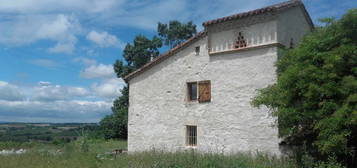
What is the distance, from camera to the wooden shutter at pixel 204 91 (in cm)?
1485

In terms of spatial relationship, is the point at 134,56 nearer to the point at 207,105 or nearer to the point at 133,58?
the point at 133,58

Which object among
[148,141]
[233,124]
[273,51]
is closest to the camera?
[273,51]

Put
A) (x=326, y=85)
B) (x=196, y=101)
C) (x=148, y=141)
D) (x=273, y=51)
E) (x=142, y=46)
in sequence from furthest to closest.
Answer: (x=142, y=46)
(x=148, y=141)
(x=196, y=101)
(x=273, y=51)
(x=326, y=85)

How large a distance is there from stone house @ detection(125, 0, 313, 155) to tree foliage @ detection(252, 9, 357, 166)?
2.12m

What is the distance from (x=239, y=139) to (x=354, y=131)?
5056 mm

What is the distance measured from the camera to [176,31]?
1208 inches

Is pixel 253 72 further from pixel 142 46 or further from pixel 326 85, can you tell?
pixel 142 46

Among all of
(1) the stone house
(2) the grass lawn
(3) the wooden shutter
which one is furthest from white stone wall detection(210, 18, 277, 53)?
(2) the grass lawn

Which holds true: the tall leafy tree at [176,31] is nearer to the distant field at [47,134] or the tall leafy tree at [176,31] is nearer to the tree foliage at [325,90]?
the distant field at [47,134]

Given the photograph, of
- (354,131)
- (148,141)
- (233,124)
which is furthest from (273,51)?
(148,141)

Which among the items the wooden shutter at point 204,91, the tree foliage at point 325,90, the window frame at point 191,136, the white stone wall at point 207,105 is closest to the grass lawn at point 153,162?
the tree foliage at point 325,90

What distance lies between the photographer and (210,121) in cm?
1459

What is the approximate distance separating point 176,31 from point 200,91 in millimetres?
16499

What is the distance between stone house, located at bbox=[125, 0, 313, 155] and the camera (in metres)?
13.1
